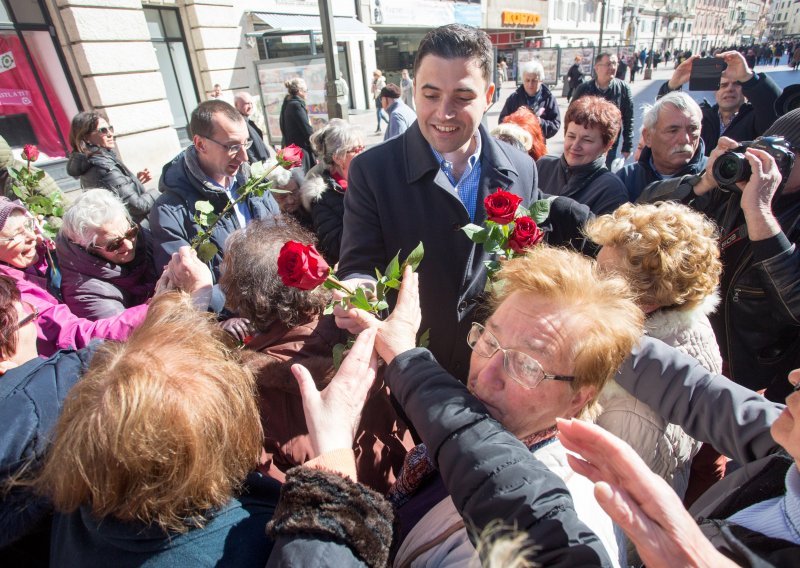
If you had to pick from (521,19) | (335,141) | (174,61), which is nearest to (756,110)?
(335,141)

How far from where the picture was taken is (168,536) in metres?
0.89

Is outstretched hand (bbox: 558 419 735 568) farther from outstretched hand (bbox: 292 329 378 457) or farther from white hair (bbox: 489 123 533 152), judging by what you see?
white hair (bbox: 489 123 533 152)

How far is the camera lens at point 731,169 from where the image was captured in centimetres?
193

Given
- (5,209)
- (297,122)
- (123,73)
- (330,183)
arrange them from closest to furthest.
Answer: (5,209), (330,183), (297,122), (123,73)

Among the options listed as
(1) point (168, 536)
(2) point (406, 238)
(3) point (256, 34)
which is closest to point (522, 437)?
(1) point (168, 536)

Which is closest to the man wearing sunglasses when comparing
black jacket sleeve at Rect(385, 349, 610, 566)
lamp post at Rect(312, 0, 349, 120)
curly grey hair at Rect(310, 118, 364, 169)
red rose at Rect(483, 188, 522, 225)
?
curly grey hair at Rect(310, 118, 364, 169)

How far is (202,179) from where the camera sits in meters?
2.70

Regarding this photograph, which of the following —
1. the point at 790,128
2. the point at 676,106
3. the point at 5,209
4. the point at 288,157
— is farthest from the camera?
the point at 676,106

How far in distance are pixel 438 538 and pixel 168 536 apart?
1.94 ft

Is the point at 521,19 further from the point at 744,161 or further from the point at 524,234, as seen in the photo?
the point at 524,234

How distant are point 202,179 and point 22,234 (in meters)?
0.96

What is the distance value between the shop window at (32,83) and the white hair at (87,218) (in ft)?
22.5

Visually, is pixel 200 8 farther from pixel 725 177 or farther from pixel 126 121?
pixel 725 177

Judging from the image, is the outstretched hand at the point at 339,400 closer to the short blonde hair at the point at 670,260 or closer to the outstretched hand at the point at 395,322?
the outstretched hand at the point at 395,322
